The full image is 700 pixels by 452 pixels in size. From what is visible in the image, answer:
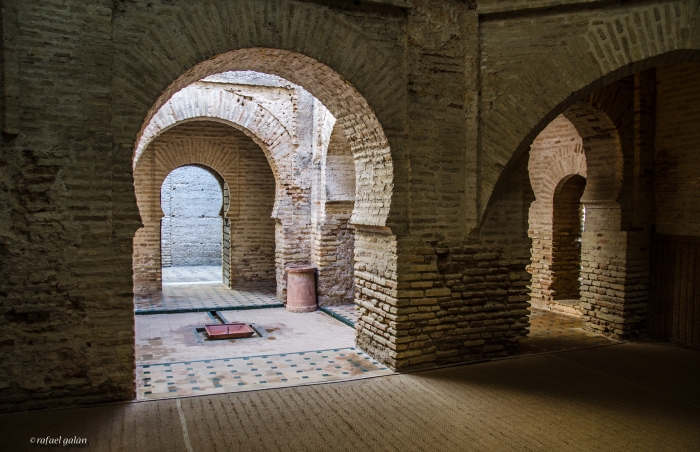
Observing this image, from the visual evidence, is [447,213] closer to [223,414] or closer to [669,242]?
[223,414]

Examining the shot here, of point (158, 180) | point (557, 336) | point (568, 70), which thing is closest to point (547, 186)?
point (557, 336)

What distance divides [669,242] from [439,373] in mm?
3648

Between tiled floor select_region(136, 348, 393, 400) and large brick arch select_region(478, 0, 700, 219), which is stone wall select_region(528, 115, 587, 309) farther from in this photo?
tiled floor select_region(136, 348, 393, 400)

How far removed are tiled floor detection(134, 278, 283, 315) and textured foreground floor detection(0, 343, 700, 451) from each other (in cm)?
502

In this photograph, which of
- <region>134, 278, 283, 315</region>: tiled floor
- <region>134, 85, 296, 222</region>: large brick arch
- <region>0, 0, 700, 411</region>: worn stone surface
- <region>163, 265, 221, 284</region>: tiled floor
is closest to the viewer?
<region>0, 0, 700, 411</region>: worn stone surface

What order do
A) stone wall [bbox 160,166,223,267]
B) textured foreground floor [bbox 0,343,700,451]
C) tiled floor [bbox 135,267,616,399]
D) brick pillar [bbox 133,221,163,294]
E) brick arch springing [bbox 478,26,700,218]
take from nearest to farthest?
textured foreground floor [bbox 0,343,700,451]
brick arch springing [bbox 478,26,700,218]
tiled floor [bbox 135,267,616,399]
brick pillar [bbox 133,221,163,294]
stone wall [bbox 160,166,223,267]

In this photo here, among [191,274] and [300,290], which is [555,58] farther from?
[191,274]

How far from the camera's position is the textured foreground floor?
13.8 feet

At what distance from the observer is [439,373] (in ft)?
19.0

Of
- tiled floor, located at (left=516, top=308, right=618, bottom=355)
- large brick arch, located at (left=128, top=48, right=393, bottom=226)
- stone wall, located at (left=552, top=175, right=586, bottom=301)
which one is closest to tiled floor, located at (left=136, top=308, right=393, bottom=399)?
large brick arch, located at (left=128, top=48, right=393, bottom=226)

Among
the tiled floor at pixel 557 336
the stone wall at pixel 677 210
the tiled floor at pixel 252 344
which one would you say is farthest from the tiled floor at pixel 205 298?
the stone wall at pixel 677 210

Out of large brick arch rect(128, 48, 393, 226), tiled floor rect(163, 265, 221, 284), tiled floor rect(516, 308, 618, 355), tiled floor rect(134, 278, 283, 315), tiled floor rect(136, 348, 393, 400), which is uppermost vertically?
large brick arch rect(128, 48, 393, 226)

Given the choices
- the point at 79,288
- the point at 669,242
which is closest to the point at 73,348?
the point at 79,288

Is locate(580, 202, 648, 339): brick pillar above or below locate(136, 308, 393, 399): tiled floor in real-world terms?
above
